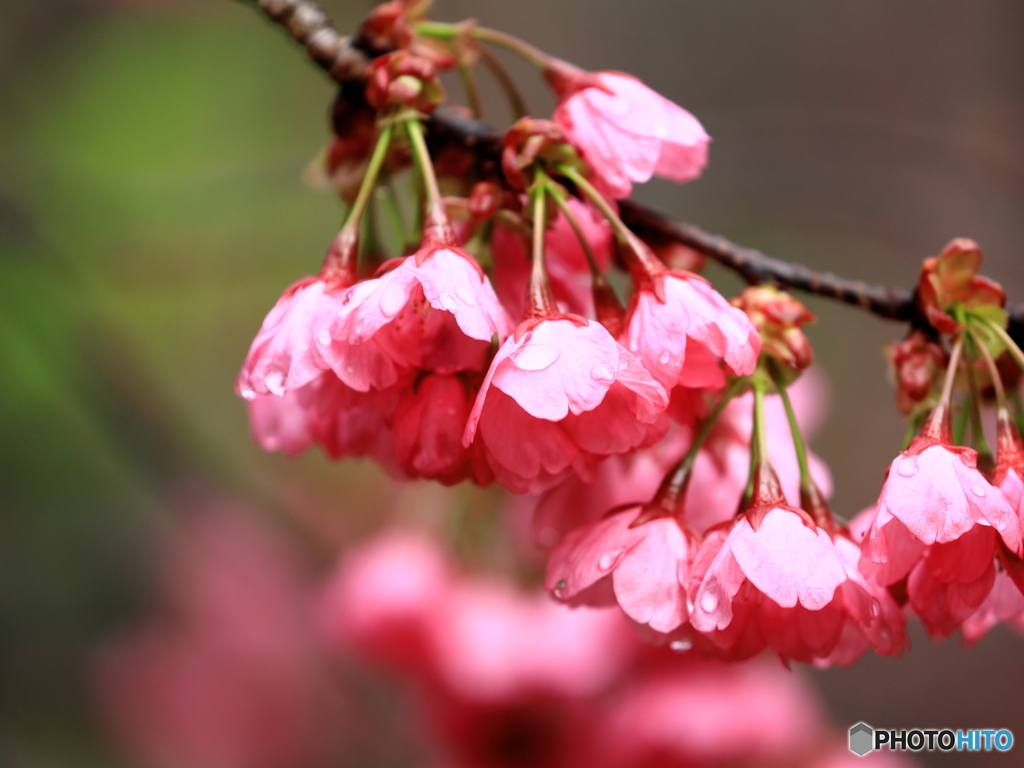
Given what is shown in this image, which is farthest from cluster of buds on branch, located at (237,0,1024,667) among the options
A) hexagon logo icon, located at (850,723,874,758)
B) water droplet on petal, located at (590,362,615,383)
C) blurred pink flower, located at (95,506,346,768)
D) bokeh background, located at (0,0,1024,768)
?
blurred pink flower, located at (95,506,346,768)

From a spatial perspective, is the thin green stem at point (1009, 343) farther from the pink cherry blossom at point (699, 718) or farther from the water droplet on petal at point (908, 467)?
the pink cherry blossom at point (699, 718)

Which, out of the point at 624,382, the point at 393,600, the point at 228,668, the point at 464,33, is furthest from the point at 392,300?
the point at 228,668

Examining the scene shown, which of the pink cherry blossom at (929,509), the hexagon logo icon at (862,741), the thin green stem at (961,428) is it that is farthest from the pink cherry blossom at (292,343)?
the hexagon logo icon at (862,741)

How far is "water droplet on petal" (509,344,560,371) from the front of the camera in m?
0.45

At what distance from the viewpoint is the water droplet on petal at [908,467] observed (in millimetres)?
477

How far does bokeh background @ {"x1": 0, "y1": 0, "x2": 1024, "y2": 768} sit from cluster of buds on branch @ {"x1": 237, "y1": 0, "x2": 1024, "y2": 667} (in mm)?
946

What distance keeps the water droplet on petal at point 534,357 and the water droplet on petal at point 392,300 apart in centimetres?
7

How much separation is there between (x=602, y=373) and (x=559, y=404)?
31 millimetres

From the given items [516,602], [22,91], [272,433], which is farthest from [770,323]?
[22,91]

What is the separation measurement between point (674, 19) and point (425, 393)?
3.14 meters

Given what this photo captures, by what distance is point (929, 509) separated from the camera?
458mm

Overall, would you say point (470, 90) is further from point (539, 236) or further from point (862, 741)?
point (862, 741)

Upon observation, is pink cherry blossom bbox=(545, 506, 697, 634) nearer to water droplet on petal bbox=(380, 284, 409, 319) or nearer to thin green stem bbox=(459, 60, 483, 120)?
water droplet on petal bbox=(380, 284, 409, 319)

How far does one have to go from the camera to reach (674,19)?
10.5 feet
